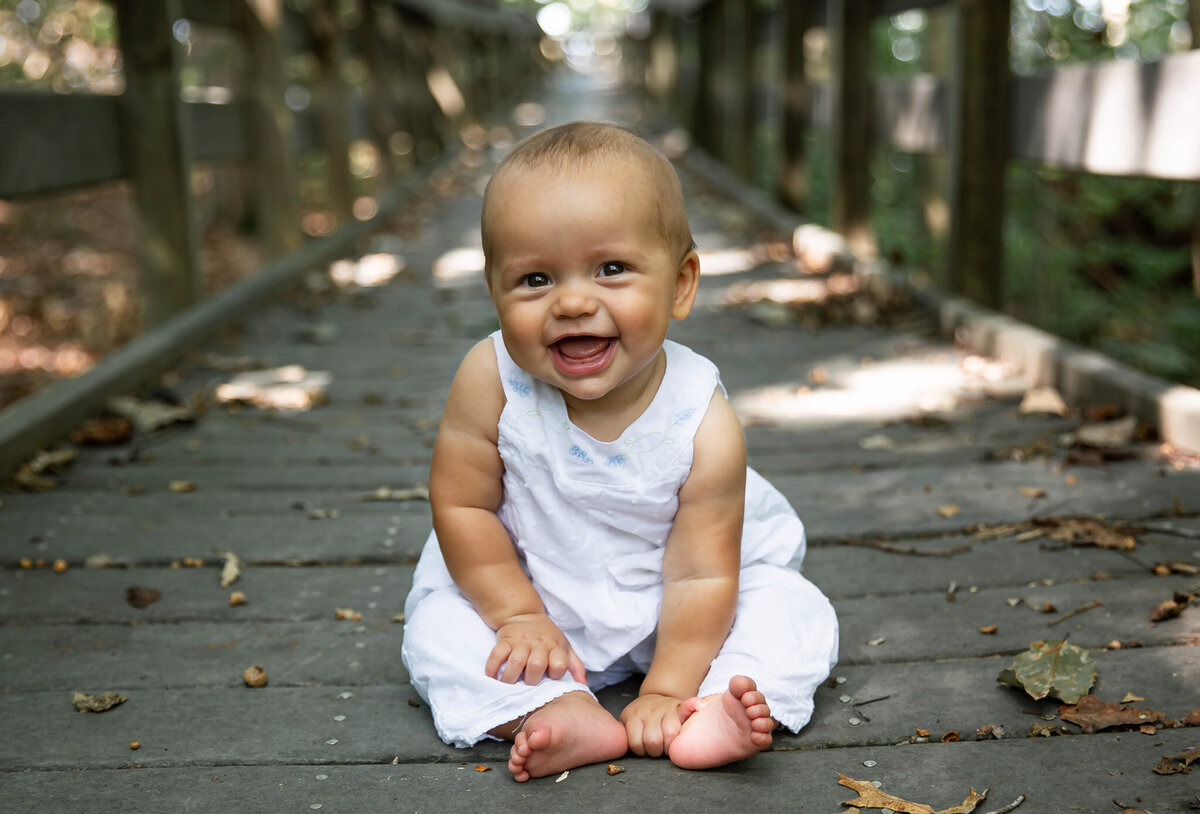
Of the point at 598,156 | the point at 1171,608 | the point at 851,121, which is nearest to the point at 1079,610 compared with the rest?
the point at 1171,608

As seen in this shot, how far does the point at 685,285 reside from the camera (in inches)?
71.4

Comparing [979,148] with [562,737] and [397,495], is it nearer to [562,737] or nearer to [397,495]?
[397,495]

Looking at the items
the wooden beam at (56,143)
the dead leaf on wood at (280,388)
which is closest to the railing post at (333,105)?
the wooden beam at (56,143)

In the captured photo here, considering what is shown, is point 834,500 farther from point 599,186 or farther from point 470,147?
point 470,147

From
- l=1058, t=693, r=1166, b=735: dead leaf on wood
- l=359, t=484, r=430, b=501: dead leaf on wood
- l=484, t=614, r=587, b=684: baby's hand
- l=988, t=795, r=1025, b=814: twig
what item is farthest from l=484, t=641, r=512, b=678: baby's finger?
l=359, t=484, r=430, b=501: dead leaf on wood

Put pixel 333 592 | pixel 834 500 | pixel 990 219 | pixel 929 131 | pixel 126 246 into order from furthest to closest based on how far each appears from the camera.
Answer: pixel 126 246
pixel 929 131
pixel 990 219
pixel 834 500
pixel 333 592

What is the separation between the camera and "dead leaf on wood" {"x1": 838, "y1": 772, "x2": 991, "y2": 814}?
54.6 inches

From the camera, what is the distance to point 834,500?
2.57 meters

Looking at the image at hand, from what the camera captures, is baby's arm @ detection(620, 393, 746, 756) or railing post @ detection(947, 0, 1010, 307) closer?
baby's arm @ detection(620, 393, 746, 756)

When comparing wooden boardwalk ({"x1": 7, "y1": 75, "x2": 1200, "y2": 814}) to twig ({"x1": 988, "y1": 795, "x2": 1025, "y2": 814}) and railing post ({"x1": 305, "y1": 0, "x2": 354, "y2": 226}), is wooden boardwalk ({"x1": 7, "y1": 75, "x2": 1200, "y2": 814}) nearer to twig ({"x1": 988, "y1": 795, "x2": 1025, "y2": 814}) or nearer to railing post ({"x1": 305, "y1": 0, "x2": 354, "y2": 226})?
twig ({"x1": 988, "y1": 795, "x2": 1025, "y2": 814})

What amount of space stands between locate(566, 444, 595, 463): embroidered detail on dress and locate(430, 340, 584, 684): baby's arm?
0.13m

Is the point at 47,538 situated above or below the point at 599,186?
below

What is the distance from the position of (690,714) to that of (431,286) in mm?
4161

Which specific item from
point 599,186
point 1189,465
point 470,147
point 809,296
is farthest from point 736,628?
point 470,147
